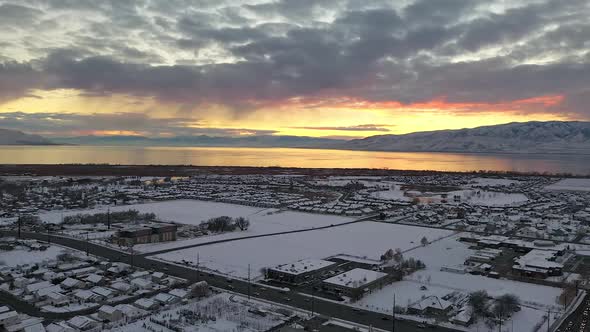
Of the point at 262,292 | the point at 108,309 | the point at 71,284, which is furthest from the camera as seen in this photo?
the point at 71,284

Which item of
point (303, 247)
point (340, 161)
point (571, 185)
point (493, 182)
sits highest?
point (340, 161)

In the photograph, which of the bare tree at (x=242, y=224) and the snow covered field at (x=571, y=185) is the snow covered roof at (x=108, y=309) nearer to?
the bare tree at (x=242, y=224)

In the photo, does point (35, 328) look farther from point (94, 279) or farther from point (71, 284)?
point (94, 279)

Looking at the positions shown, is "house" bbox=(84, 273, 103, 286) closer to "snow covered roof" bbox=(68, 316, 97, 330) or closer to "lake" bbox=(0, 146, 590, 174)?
"snow covered roof" bbox=(68, 316, 97, 330)

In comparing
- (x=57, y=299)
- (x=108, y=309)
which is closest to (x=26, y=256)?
(x=57, y=299)

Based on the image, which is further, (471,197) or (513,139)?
(513,139)

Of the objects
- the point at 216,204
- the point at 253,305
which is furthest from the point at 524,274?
the point at 216,204

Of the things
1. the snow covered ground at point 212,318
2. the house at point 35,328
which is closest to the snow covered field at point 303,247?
the snow covered ground at point 212,318
